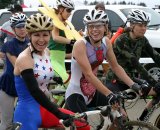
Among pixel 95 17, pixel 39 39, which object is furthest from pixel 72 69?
pixel 39 39

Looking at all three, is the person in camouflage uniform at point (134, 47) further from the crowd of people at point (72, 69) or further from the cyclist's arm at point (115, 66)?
the cyclist's arm at point (115, 66)

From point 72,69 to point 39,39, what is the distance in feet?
2.43

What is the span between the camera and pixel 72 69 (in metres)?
4.28

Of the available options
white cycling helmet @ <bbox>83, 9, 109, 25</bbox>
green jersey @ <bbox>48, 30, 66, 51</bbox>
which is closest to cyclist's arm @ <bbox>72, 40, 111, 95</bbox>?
white cycling helmet @ <bbox>83, 9, 109, 25</bbox>

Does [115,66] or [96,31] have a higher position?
[96,31]

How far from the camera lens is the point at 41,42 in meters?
3.64

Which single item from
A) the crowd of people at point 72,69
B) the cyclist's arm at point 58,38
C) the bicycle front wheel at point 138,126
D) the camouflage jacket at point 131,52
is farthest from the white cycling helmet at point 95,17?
the cyclist's arm at point 58,38

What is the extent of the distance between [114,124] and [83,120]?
0.63 meters

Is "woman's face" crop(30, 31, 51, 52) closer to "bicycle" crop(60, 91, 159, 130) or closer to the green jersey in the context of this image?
"bicycle" crop(60, 91, 159, 130)

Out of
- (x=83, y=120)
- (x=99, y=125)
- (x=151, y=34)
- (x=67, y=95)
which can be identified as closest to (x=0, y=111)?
(x=67, y=95)

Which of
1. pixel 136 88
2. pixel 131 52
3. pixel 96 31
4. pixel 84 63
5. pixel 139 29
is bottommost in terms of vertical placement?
pixel 136 88

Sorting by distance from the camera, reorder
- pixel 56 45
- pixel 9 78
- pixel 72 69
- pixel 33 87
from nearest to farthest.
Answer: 1. pixel 33 87
2. pixel 72 69
3. pixel 9 78
4. pixel 56 45

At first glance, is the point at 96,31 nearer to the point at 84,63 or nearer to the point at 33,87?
the point at 84,63

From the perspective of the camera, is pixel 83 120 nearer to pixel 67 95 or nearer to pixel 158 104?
pixel 67 95
